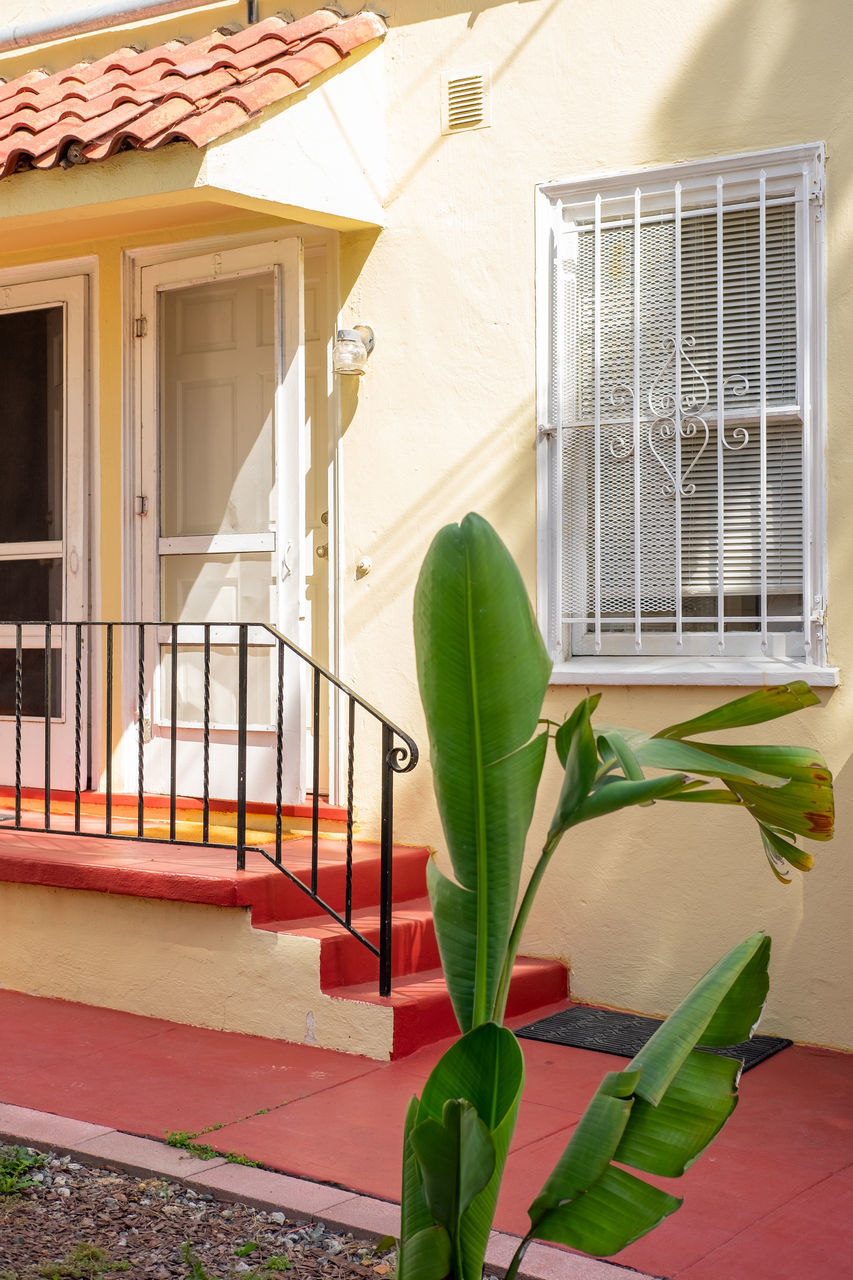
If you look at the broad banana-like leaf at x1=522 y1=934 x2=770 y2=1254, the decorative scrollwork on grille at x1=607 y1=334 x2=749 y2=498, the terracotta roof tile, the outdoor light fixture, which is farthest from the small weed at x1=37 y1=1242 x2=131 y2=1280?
the terracotta roof tile

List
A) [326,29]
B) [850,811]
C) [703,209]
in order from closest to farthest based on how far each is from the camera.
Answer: [850,811] < [703,209] < [326,29]

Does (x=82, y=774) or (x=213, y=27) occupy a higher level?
(x=213, y=27)

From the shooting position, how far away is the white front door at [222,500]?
6016 mm

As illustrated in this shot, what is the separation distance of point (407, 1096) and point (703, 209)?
3.28m

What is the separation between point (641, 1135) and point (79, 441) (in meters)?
5.15

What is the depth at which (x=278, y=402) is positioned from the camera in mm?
6055

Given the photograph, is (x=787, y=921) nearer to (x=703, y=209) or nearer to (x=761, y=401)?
(x=761, y=401)

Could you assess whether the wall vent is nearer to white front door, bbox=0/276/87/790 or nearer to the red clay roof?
the red clay roof

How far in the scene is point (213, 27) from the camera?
641 centimetres

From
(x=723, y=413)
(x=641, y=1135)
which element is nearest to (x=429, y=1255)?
(x=641, y=1135)

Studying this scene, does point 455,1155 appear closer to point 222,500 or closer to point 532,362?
point 532,362

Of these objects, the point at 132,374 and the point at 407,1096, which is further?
the point at 132,374

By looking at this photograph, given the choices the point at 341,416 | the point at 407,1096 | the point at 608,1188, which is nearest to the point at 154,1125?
the point at 407,1096

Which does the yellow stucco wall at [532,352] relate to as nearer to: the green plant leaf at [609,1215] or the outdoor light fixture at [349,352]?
the outdoor light fixture at [349,352]
